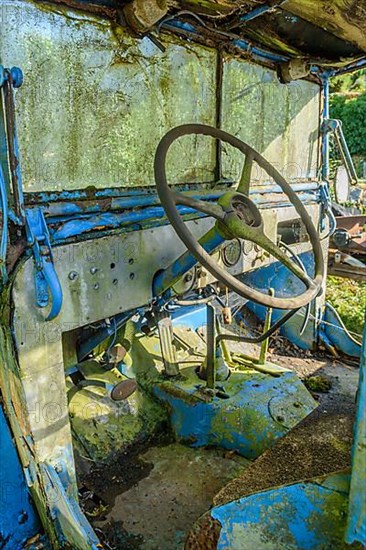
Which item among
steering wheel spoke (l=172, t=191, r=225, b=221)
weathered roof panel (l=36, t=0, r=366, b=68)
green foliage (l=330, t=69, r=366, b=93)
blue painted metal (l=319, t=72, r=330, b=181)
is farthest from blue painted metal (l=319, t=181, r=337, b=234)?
green foliage (l=330, t=69, r=366, b=93)

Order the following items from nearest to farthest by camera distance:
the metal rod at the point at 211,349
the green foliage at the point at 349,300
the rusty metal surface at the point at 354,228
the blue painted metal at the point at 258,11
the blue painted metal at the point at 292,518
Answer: the blue painted metal at the point at 292,518, the blue painted metal at the point at 258,11, the metal rod at the point at 211,349, the green foliage at the point at 349,300, the rusty metal surface at the point at 354,228

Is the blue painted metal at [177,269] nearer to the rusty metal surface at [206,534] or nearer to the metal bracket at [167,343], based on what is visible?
the metal bracket at [167,343]

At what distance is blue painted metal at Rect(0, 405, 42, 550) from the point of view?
1.90m

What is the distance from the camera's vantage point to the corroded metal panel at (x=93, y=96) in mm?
1885

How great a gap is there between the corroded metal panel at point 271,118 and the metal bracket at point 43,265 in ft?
5.26

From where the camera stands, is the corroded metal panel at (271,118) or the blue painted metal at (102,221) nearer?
the blue painted metal at (102,221)

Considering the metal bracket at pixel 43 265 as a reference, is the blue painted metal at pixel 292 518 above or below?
below

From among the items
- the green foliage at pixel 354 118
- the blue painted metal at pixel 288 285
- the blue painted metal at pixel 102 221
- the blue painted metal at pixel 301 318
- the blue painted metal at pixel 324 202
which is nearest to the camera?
the blue painted metal at pixel 102 221

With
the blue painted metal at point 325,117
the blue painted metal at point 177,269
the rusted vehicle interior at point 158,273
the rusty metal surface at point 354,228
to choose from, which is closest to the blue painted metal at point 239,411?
the rusted vehicle interior at point 158,273

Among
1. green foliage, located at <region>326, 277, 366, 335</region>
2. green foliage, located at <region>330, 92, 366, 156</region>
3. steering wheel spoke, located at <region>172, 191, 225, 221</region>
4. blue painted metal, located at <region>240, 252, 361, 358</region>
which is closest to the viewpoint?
steering wheel spoke, located at <region>172, 191, 225, 221</region>

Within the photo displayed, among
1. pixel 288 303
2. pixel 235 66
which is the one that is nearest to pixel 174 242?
pixel 288 303

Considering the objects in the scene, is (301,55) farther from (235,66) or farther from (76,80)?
(76,80)

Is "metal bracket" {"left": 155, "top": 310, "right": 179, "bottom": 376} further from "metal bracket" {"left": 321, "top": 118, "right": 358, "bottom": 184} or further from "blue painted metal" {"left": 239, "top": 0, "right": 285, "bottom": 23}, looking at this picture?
"metal bracket" {"left": 321, "top": 118, "right": 358, "bottom": 184}

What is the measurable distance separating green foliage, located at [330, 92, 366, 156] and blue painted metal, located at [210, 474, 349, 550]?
1530 cm
